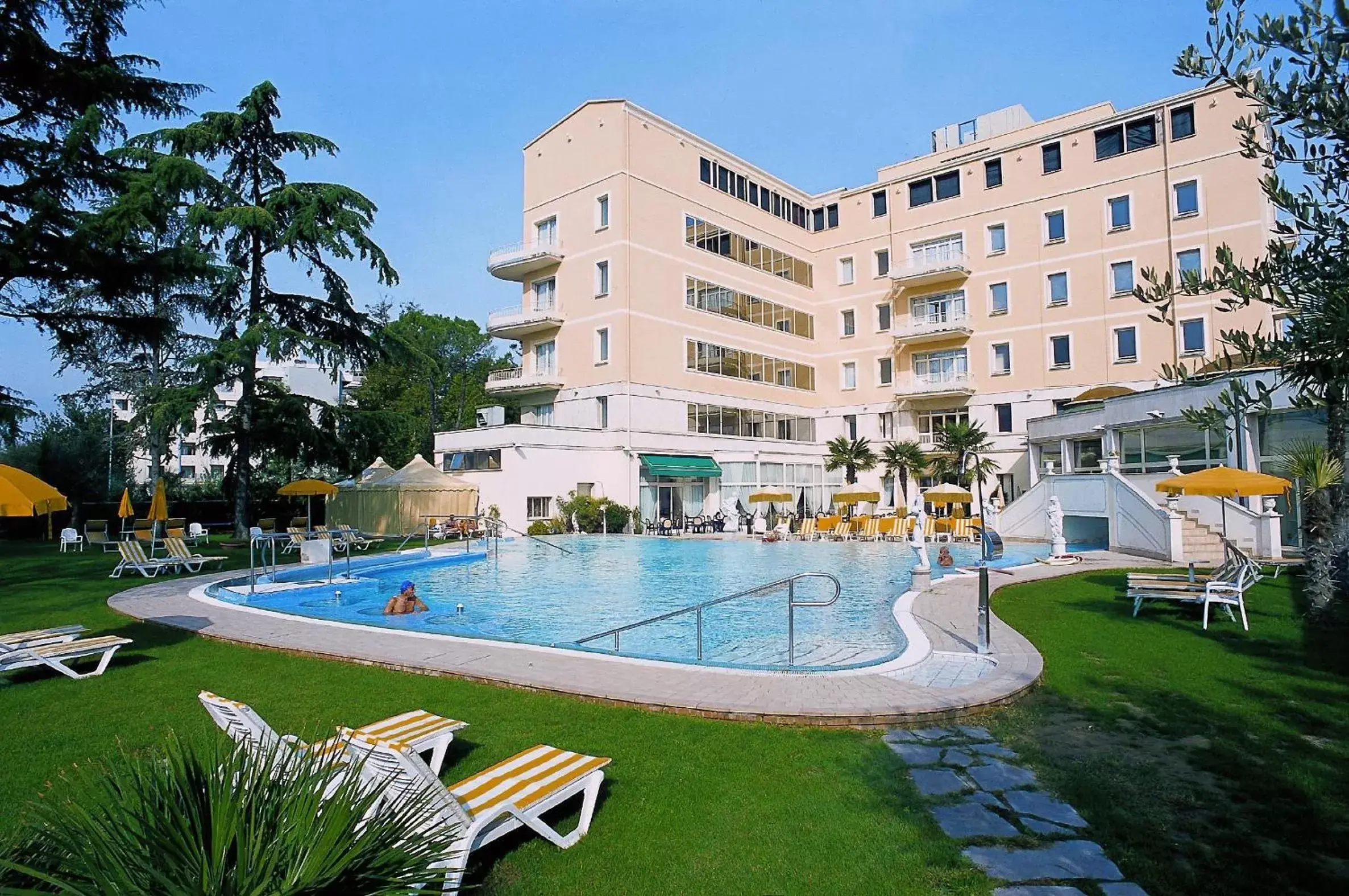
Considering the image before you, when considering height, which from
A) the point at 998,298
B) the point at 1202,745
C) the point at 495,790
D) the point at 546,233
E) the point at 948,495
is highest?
the point at 546,233

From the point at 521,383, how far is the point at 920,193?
23.3 metres

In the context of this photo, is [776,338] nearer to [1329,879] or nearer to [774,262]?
[774,262]

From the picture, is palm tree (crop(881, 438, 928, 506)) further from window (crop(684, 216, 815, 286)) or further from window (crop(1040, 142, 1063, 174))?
window (crop(1040, 142, 1063, 174))

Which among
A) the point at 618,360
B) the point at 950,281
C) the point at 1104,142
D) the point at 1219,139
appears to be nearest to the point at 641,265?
the point at 618,360

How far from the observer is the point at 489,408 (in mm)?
34938

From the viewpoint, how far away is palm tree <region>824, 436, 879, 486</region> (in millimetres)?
40719

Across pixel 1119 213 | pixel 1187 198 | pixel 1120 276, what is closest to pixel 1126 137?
pixel 1119 213

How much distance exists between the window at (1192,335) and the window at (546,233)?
28.5 metres

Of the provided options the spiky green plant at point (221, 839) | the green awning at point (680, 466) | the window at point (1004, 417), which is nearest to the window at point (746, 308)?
the green awning at point (680, 466)

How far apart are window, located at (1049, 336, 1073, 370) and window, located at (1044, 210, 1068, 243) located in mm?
4704

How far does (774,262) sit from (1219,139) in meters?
20.4

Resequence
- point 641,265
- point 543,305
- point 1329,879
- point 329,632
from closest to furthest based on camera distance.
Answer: point 1329,879, point 329,632, point 641,265, point 543,305

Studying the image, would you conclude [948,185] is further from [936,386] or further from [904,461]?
[904,461]

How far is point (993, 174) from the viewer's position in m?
39.4
